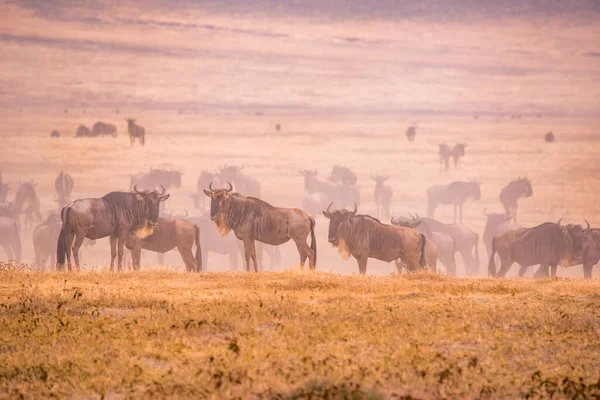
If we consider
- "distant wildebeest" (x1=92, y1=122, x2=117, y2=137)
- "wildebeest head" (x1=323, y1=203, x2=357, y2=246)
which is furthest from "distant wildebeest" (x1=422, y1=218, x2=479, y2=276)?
"distant wildebeest" (x1=92, y1=122, x2=117, y2=137)

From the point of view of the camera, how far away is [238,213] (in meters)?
24.6

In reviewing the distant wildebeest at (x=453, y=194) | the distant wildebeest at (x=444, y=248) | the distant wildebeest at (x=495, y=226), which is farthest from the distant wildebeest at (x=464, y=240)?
the distant wildebeest at (x=453, y=194)

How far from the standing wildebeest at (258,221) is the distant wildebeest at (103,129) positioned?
56.5m

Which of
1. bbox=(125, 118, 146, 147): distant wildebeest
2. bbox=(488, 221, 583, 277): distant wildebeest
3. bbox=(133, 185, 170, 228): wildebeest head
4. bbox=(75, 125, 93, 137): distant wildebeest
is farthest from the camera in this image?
bbox=(75, 125, 93, 137): distant wildebeest

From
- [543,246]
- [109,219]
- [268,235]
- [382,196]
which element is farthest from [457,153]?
[109,219]

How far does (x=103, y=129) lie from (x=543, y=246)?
175 ft

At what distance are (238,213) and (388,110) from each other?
3950 inches

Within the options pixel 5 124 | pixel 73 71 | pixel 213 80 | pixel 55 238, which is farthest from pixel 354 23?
pixel 55 238

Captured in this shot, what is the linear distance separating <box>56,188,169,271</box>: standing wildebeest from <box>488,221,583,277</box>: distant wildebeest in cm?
1155

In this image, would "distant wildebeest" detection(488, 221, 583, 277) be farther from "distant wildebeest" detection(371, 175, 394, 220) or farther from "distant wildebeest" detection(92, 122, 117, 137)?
"distant wildebeest" detection(92, 122, 117, 137)

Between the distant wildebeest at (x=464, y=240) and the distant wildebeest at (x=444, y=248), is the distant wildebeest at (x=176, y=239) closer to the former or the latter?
the distant wildebeest at (x=444, y=248)

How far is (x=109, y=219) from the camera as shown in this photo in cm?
2486

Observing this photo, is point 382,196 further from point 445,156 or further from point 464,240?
point 464,240

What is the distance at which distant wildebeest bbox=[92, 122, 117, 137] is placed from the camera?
261 ft
